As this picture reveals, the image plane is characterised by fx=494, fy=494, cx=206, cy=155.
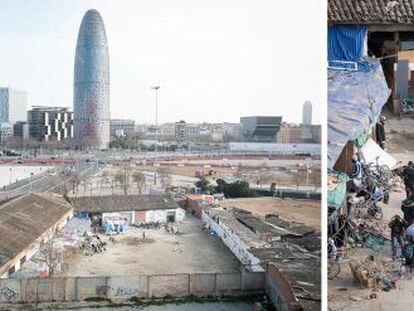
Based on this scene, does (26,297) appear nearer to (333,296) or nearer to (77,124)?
(77,124)

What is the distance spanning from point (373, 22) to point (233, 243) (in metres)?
1.87

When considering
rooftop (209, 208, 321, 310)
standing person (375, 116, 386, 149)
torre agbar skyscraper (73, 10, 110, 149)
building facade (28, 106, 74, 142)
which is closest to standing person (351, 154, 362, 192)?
standing person (375, 116, 386, 149)

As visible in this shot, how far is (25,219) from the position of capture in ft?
11.1

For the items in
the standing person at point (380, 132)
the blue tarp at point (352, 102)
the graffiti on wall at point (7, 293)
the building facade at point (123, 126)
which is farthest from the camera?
the building facade at point (123, 126)

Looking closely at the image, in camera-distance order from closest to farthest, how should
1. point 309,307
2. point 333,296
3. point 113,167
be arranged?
point 333,296
point 309,307
point 113,167

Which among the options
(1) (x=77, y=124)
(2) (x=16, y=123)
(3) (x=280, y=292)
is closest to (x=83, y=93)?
(1) (x=77, y=124)

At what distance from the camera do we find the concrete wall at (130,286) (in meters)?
3.30

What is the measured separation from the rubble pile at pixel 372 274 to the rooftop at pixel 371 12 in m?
1.58

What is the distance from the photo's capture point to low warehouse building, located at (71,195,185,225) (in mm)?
3600

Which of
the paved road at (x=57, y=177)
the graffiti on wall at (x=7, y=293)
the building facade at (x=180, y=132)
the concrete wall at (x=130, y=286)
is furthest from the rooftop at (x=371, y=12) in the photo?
the graffiti on wall at (x=7, y=293)

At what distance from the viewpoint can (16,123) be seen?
3482 mm

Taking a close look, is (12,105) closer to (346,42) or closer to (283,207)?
(283,207)

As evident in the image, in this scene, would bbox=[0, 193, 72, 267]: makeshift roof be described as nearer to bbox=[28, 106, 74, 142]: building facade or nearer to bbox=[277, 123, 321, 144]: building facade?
bbox=[28, 106, 74, 142]: building facade

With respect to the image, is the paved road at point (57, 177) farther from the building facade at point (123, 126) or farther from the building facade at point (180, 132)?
the building facade at point (180, 132)
